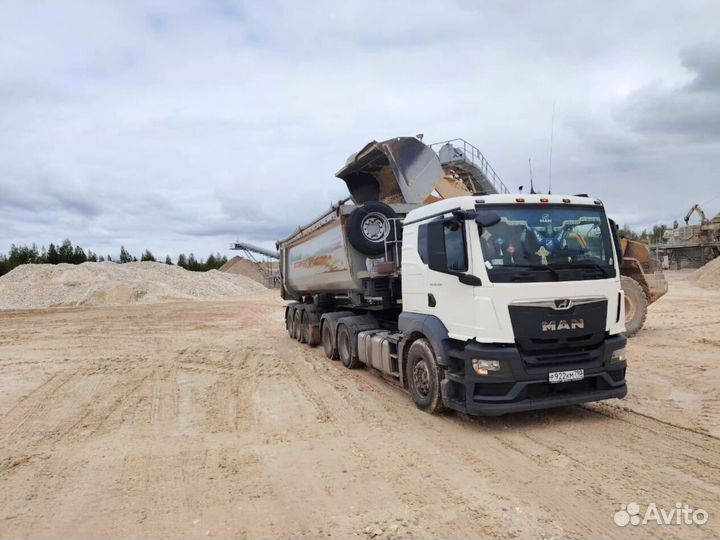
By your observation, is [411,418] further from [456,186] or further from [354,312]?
[456,186]

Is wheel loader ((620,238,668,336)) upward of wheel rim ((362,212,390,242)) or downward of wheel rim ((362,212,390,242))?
downward

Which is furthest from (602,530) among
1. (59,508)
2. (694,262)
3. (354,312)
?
(694,262)

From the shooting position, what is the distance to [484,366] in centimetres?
561

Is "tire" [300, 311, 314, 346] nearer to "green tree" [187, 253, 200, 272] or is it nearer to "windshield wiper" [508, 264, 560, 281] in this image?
"windshield wiper" [508, 264, 560, 281]

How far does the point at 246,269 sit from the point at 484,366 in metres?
64.9

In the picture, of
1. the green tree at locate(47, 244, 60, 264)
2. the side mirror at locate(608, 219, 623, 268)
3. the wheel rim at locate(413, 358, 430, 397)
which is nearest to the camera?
the side mirror at locate(608, 219, 623, 268)

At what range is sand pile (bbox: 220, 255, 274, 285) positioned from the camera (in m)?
67.1

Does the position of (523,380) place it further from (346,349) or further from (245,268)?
(245,268)

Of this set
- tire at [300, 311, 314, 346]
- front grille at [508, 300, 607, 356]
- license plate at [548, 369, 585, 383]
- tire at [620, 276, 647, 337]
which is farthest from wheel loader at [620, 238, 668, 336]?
tire at [300, 311, 314, 346]

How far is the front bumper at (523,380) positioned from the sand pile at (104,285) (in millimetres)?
34890

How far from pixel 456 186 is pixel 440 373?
5.39 meters

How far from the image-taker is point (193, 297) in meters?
40.8

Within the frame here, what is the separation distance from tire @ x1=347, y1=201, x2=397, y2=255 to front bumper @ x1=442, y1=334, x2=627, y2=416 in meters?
3.21

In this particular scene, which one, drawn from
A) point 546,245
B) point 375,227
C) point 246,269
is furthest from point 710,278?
point 246,269
